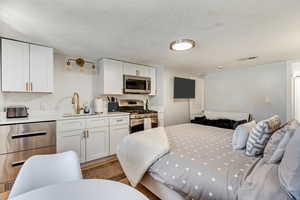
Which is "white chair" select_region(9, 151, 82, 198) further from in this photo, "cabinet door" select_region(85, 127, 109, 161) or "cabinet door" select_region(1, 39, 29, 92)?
"cabinet door" select_region(1, 39, 29, 92)

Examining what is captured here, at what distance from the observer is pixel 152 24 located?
1.73m

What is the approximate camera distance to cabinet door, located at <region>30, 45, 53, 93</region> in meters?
2.30

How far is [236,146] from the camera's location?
1603 millimetres

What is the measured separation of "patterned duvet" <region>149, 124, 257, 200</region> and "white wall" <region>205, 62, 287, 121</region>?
284 centimetres

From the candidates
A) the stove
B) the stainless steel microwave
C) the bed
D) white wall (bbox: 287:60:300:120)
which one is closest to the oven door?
the stove

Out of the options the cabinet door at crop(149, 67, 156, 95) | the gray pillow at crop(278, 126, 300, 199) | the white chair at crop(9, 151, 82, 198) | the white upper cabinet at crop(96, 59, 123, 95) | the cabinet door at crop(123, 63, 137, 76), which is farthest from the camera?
the cabinet door at crop(149, 67, 156, 95)

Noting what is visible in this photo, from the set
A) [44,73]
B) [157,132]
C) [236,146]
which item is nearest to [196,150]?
[236,146]

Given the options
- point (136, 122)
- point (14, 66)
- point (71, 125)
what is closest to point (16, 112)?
point (14, 66)

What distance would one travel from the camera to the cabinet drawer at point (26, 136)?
1900 mm

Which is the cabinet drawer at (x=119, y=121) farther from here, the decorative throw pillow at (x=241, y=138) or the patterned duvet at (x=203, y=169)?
the decorative throw pillow at (x=241, y=138)

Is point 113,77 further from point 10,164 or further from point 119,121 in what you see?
point 10,164

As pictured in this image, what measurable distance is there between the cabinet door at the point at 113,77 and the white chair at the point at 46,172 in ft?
6.80

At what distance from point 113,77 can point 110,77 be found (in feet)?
0.23

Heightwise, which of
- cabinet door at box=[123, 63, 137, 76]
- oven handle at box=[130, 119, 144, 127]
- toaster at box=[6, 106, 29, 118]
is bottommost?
oven handle at box=[130, 119, 144, 127]
